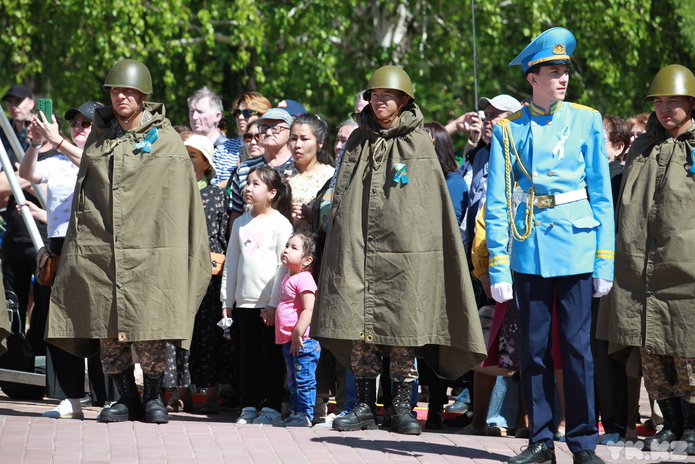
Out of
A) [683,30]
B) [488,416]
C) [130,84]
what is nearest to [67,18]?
[683,30]

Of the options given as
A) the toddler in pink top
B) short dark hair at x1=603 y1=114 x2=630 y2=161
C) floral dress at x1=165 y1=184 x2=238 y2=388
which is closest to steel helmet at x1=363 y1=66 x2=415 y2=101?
the toddler in pink top

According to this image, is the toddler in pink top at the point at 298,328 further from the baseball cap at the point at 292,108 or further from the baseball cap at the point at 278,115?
the baseball cap at the point at 292,108

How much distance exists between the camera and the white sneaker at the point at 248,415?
24.6 ft

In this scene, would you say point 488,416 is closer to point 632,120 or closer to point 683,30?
point 632,120

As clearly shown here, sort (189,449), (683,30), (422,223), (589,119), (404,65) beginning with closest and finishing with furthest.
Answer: (589,119), (189,449), (422,223), (683,30), (404,65)

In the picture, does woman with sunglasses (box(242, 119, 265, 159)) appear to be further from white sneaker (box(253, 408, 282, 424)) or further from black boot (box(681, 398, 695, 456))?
black boot (box(681, 398, 695, 456))

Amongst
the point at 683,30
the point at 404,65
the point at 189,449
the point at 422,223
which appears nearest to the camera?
the point at 189,449

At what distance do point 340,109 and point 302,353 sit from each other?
13876 millimetres

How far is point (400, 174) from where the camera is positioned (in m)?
6.85

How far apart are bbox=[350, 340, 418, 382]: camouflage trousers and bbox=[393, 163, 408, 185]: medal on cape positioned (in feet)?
3.22

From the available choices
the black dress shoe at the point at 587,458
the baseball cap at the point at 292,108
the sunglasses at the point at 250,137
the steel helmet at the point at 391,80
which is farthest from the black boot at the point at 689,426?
the baseball cap at the point at 292,108

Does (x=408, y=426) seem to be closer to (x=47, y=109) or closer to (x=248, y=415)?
(x=248, y=415)

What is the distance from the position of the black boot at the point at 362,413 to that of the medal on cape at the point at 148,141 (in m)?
1.92

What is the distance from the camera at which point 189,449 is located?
6199 millimetres
